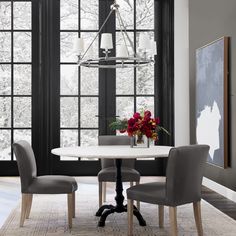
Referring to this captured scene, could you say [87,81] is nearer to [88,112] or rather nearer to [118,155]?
[88,112]

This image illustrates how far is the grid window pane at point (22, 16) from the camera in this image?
24.5 ft

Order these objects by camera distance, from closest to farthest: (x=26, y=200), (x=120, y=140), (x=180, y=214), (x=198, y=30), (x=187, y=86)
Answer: (x=26, y=200), (x=180, y=214), (x=120, y=140), (x=198, y=30), (x=187, y=86)

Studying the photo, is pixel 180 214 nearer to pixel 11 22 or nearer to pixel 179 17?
pixel 179 17

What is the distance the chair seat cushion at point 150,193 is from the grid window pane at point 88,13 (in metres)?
4.21

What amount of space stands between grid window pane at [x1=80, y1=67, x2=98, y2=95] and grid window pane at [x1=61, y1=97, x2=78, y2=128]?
213 millimetres

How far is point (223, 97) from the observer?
5.49 m

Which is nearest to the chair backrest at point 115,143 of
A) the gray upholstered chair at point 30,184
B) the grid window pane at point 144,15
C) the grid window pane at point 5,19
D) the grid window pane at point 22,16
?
the gray upholstered chair at point 30,184

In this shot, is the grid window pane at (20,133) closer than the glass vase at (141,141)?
No

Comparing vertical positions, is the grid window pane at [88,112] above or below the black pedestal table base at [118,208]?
above

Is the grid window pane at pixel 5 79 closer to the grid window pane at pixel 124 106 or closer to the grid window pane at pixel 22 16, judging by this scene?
the grid window pane at pixel 22 16

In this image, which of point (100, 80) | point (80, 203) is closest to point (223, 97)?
point (80, 203)

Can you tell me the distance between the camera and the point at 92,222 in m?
4.32

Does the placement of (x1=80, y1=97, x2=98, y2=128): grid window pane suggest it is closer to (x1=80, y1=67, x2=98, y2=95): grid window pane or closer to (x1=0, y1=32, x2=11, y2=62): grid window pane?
(x1=80, y1=67, x2=98, y2=95): grid window pane

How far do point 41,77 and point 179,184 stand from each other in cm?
438
